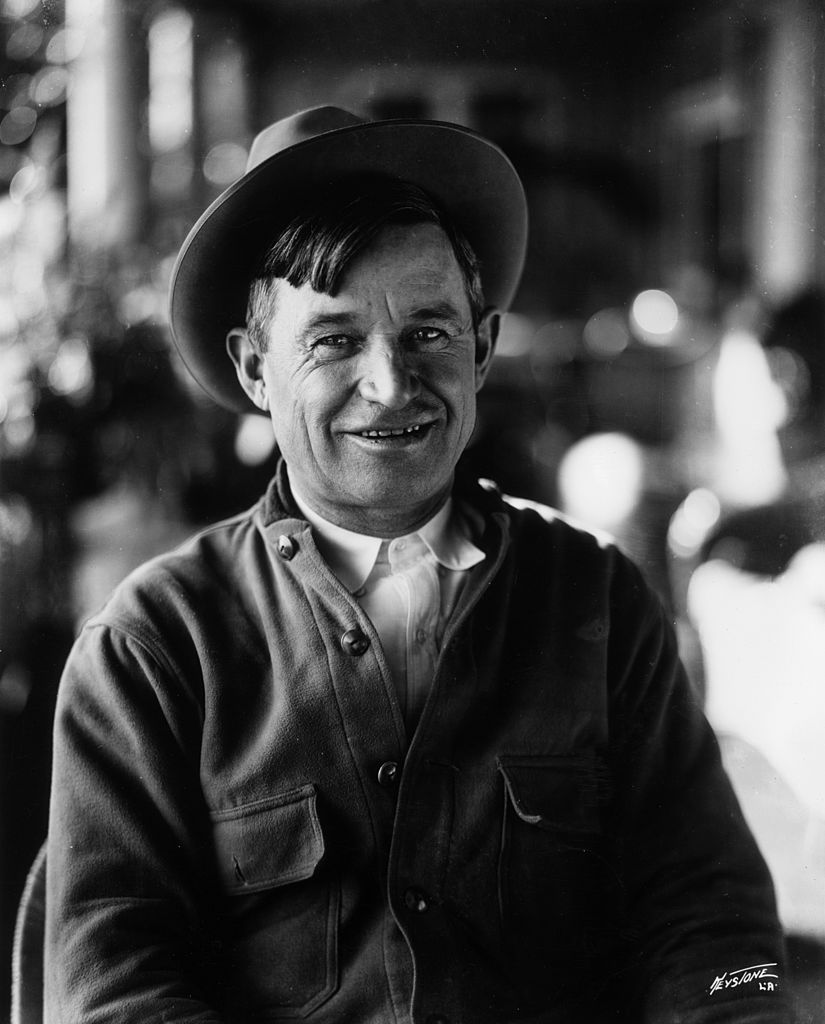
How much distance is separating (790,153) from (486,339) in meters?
0.60

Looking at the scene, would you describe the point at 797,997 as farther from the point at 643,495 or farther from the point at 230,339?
the point at 230,339

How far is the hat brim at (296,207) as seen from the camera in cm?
124

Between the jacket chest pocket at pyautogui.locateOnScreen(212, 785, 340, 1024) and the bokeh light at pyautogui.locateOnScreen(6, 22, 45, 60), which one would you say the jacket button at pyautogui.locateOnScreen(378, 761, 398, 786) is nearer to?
the jacket chest pocket at pyautogui.locateOnScreen(212, 785, 340, 1024)

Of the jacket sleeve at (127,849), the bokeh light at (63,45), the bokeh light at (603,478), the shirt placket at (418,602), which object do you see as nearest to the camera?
the jacket sleeve at (127,849)

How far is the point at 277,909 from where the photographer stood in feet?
4.13

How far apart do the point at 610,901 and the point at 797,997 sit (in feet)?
1.14

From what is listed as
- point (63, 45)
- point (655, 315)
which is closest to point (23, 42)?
point (63, 45)

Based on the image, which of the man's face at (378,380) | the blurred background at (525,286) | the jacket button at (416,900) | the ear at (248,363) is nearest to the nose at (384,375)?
the man's face at (378,380)

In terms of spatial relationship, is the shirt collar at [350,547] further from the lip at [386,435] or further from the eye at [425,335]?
the eye at [425,335]

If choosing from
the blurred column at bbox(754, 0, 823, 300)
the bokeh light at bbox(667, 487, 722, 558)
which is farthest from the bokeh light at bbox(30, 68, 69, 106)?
the bokeh light at bbox(667, 487, 722, 558)

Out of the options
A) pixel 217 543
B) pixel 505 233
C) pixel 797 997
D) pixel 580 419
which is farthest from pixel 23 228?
pixel 797 997

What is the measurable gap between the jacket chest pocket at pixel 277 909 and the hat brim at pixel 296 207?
60 cm

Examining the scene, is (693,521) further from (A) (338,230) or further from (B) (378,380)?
(A) (338,230)

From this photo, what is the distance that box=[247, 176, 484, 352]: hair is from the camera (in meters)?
1.21
